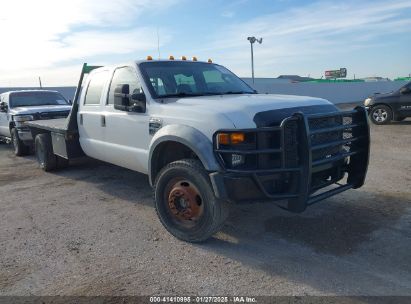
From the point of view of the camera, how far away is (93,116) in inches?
231

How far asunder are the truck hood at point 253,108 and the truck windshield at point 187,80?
0.39 meters

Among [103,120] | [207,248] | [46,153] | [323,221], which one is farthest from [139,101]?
[46,153]

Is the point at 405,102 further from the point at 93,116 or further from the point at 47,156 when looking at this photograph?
the point at 47,156

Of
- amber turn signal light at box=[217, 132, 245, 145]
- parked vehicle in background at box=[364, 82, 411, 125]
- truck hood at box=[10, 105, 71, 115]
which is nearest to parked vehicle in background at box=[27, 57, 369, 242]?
amber turn signal light at box=[217, 132, 245, 145]

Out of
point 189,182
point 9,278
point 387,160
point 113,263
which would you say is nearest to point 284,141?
point 189,182

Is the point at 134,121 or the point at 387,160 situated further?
the point at 387,160

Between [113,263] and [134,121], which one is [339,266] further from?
[134,121]

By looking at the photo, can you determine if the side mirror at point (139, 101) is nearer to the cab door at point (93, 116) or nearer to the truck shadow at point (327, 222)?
the cab door at point (93, 116)

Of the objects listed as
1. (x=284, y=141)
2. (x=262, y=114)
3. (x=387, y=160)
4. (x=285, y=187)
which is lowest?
(x=387, y=160)

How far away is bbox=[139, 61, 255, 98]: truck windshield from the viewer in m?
4.91

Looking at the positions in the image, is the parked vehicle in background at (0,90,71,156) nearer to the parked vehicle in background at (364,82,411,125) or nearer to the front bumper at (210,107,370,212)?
the front bumper at (210,107,370,212)

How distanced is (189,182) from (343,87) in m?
28.9

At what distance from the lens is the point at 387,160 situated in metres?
7.89

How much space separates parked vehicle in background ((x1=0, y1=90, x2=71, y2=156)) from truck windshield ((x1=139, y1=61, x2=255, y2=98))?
5158 mm
